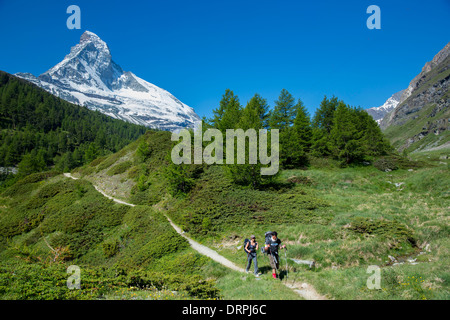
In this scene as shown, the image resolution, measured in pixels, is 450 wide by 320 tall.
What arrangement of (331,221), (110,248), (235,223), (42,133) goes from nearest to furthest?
(331,221)
(235,223)
(110,248)
(42,133)

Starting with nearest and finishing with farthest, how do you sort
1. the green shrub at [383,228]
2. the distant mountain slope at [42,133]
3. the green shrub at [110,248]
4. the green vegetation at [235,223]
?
the green vegetation at [235,223]
the green shrub at [383,228]
the green shrub at [110,248]
the distant mountain slope at [42,133]

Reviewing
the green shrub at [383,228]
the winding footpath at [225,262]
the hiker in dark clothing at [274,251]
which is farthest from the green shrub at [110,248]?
the green shrub at [383,228]

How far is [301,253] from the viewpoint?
13.8 m

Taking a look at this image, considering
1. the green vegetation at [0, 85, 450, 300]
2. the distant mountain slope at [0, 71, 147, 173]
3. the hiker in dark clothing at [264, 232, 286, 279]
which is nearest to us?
the green vegetation at [0, 85, 450, 300]

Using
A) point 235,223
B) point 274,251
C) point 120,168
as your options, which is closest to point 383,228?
point 274,251

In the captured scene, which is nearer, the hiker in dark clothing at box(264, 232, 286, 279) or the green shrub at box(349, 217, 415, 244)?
the hiker in dark clothing at box(264, 232, 286, 279)

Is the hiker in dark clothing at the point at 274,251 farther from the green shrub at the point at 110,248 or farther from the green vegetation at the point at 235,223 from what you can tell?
the green shrub at the point at 110,248

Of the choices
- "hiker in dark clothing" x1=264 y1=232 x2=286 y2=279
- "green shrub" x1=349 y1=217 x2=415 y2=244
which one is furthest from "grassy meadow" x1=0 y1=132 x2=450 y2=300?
"hiker in dark clothing" x1=264 y1=232 x2=286 y2=279

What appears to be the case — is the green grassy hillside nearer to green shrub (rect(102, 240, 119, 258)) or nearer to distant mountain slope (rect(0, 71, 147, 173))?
green shrub (rect(102, 240, 119, 258))

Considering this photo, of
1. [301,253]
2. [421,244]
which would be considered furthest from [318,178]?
[301,253]

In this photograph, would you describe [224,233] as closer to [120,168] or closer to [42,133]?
[120,168]

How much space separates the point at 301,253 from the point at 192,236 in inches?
422

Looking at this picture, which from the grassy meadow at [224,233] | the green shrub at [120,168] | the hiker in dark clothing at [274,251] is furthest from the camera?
the green shrub at [120,168]
